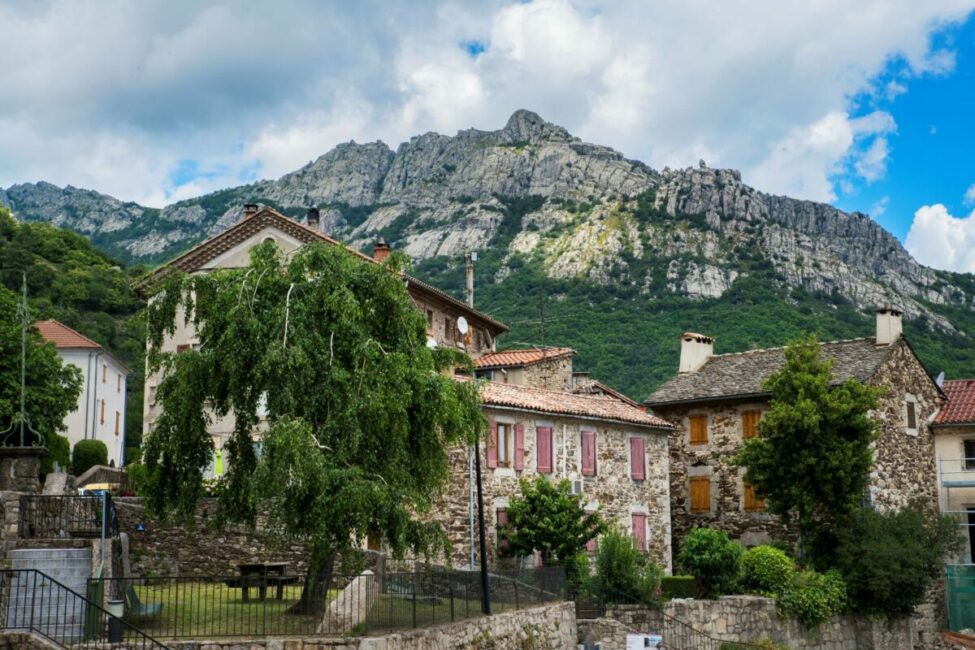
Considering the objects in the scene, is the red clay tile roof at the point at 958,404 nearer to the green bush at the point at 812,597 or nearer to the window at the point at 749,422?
the window at the point at 749,422

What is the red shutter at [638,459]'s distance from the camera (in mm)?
39312

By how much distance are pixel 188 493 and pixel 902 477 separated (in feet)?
97.8

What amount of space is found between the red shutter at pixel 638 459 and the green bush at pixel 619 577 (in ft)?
30.1

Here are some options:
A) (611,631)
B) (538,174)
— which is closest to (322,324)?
(611,631)

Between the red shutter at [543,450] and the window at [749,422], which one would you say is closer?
the red shutter at [543,450]

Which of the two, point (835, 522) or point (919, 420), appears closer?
point (835, 522)

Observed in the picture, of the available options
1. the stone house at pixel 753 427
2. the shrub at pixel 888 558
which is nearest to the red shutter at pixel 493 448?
the stone house at pixel 753 427

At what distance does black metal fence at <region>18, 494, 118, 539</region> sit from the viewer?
912 inches

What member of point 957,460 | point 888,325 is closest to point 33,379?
point 888,325

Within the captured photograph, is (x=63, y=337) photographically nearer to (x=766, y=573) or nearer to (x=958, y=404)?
(x=766, y=573)

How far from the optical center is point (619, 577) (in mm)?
29969

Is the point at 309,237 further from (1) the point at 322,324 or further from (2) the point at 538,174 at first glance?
(2) the point at 538,174

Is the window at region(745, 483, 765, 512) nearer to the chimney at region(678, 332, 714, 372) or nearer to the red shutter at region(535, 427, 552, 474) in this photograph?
the chimney at region(678, 332, 714, 372)

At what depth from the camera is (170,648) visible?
57.8 ft
